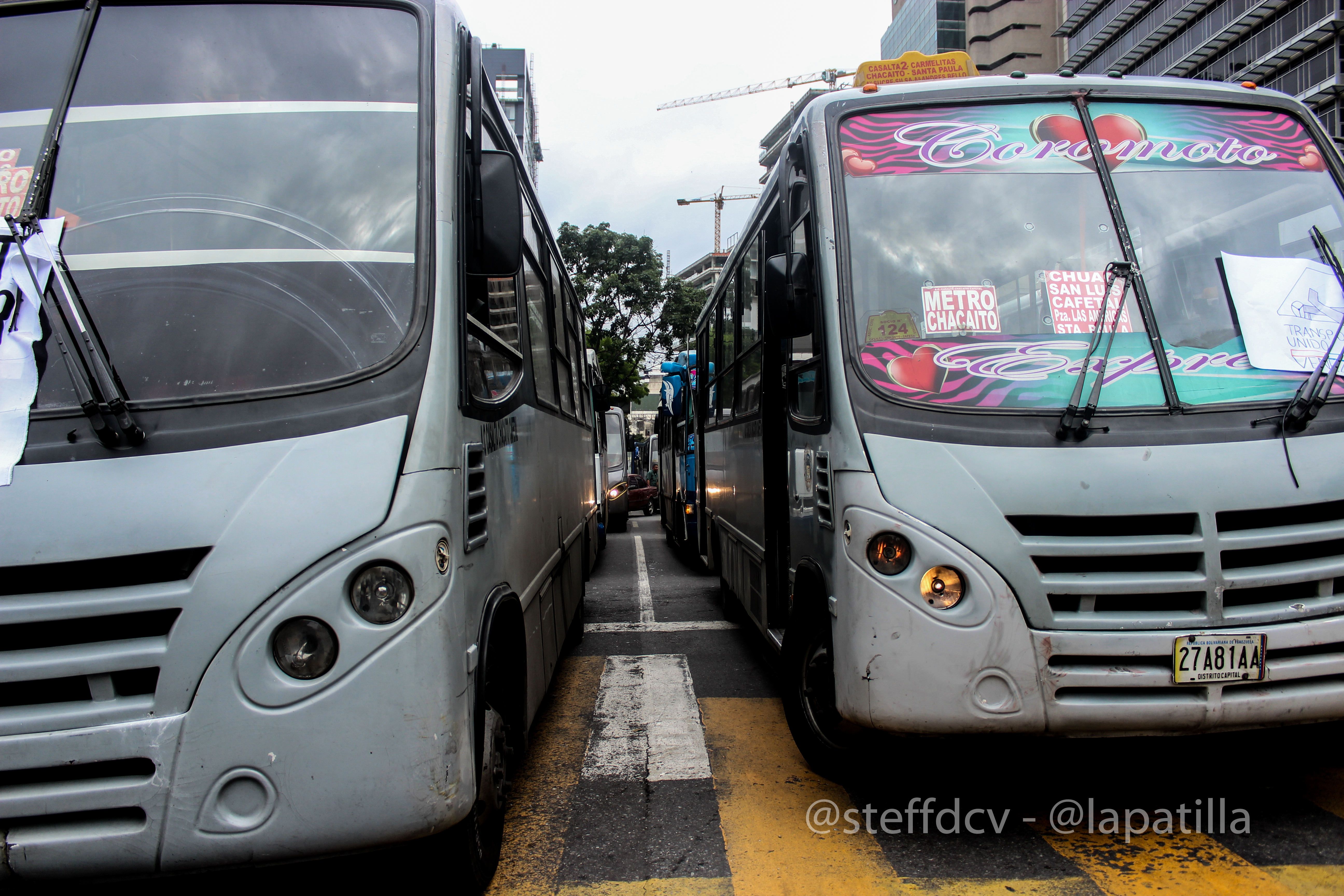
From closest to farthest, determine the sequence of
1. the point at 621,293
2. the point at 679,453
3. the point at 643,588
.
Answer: the point at 643,588, the point at 679,453, the point at 621,293

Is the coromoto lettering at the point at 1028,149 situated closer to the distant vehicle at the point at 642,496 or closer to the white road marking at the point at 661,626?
the white road marking at the point at 661,626

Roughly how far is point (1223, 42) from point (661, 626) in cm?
4038

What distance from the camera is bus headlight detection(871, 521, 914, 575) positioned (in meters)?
3.03

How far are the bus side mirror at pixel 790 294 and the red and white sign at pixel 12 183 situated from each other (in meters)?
2.67

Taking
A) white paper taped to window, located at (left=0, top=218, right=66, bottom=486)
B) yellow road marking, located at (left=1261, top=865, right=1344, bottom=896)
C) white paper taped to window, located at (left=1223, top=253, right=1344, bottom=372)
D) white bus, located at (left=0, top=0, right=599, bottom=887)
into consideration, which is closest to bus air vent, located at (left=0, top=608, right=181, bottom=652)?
white bus, located at (left=0, top=0, right=599, bottom=887)

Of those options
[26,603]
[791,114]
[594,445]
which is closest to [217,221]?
[26,603]

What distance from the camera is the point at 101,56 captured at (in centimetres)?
281

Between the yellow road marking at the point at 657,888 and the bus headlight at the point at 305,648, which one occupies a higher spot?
the bus headlight at the point at 305,648

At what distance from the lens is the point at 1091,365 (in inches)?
127

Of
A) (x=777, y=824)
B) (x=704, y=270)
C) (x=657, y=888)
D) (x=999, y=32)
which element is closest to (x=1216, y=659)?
(x=777, y=824)

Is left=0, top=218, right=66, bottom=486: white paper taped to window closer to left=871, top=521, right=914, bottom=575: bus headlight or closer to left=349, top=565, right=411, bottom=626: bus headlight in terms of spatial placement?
left=349, top=565, right=411, bottom=626: bus headlight

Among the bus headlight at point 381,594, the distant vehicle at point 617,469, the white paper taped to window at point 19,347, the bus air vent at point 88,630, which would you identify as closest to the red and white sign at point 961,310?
the bus headlight at point 381,594

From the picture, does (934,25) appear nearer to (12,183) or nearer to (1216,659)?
(1216,659)

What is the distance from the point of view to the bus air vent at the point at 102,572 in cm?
224
